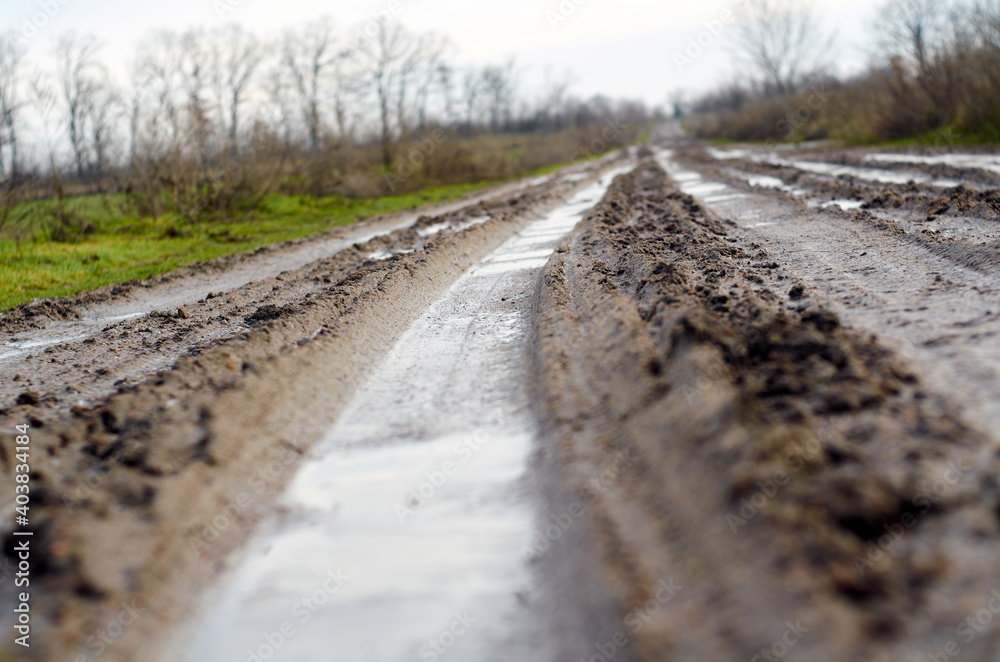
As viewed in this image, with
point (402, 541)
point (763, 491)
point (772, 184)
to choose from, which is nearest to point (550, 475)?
point (402, 541)

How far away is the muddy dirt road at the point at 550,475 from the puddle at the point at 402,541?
0.01m

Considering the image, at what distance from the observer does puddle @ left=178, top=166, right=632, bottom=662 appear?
240 cm

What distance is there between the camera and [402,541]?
292cm

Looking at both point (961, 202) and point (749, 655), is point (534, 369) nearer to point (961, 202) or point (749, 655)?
point (749, 655)

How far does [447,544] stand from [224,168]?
17471 millimetres

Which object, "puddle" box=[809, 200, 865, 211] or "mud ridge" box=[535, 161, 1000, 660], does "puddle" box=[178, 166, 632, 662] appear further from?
"puddle" box=[809, 200, 865, 211]

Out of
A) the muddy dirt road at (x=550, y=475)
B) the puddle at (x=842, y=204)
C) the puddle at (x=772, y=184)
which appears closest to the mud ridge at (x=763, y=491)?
the muddy dirt road at (x=550, y=475)

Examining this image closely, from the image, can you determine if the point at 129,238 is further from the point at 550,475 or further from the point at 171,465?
the point at 550,475

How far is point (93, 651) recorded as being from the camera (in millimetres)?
2289

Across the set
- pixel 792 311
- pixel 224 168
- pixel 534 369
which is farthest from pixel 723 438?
pixel 224 168

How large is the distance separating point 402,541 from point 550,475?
31.2 inches

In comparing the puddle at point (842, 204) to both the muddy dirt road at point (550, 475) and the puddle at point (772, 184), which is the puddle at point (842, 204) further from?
the muddy dirt road at point (550, 475)

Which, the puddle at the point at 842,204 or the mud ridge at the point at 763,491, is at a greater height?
the puddle at the point at 842,204

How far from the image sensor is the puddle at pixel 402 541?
2.40m
